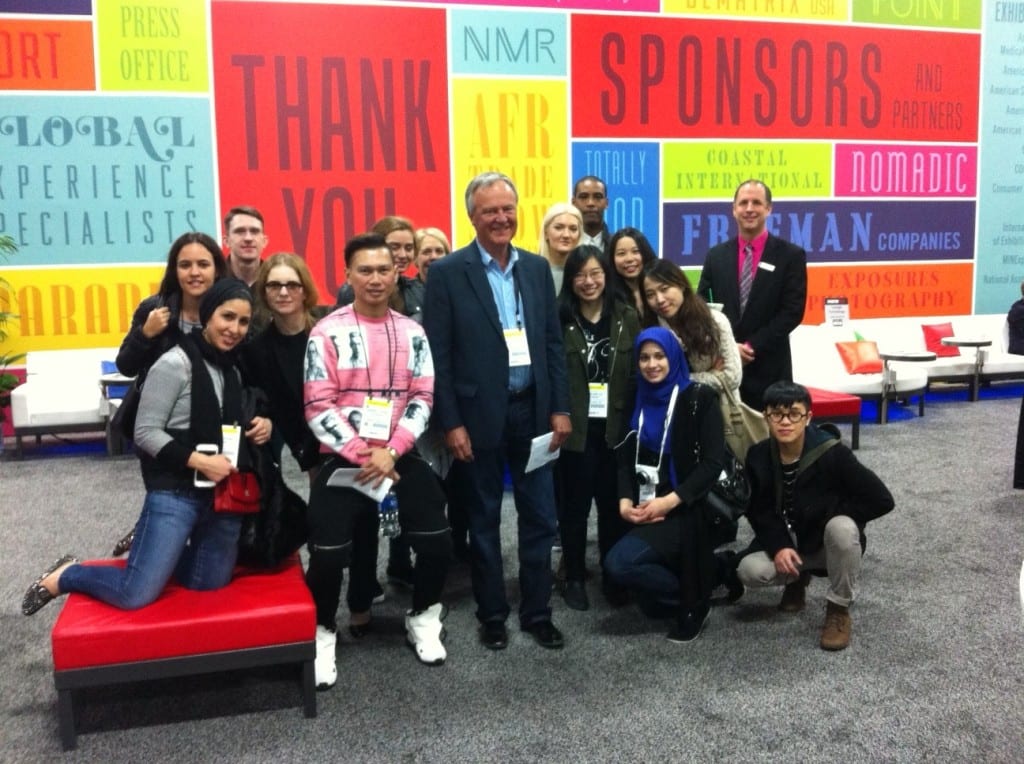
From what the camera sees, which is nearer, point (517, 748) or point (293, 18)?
point (517, 748)

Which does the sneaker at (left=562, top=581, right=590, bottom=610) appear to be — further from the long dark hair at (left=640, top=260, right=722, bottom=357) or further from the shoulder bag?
the long dark hair at (left=640, top=260, right=722, bottom=357)

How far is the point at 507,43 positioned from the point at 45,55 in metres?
3.29

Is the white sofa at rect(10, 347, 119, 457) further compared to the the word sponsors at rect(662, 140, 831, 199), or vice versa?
the the word sponsors at rect(662, 140, 831, 199)

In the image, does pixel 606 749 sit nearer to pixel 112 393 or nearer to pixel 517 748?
pixel 517 748

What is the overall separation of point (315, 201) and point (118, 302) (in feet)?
5.25

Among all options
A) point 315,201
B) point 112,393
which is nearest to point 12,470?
point 112,393

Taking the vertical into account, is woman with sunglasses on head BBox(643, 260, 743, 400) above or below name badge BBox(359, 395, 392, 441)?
above

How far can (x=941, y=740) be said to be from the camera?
98.2 inches

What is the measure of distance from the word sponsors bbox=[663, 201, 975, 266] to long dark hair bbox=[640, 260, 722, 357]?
4.20 m

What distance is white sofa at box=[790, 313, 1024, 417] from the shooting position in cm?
700

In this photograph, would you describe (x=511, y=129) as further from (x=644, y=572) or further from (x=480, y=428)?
(x=644, y=572)

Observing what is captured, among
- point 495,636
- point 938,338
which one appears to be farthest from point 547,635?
point 938,338

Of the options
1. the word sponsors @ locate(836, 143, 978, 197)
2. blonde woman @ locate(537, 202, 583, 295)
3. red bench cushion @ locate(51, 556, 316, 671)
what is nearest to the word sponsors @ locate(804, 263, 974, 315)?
the word sponsors @ locate(836, 143, 978, 197)

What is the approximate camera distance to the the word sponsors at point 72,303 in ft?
21.4
